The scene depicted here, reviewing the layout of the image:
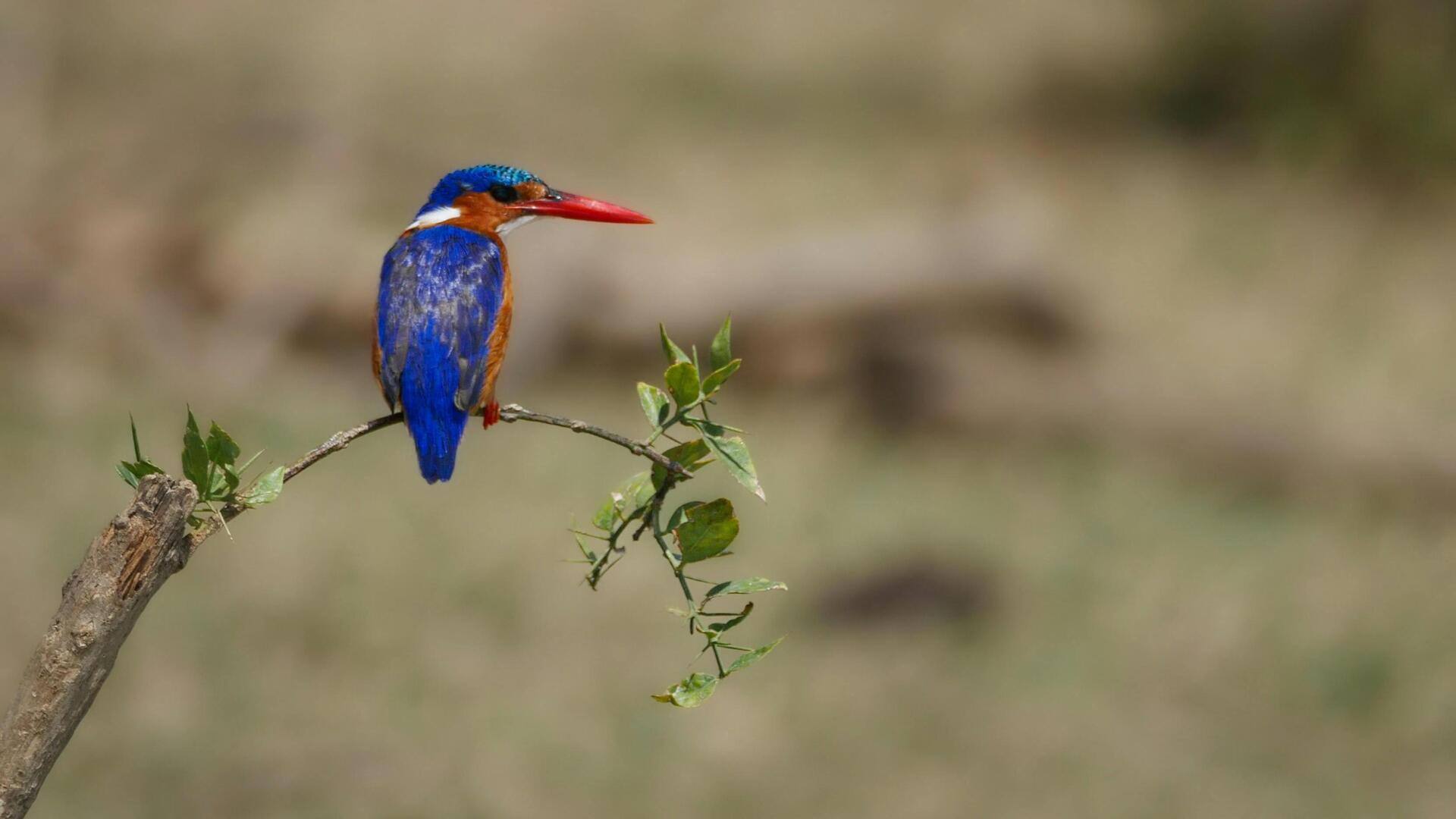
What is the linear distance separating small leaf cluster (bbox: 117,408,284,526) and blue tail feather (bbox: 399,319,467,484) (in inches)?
27.8

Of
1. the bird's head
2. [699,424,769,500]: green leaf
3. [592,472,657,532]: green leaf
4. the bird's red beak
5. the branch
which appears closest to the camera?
the branch

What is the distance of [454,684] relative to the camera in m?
4.84

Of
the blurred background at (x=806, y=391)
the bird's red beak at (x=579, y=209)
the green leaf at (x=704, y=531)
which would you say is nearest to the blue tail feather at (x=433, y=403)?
the bird's red beak at (x=579, y=209)

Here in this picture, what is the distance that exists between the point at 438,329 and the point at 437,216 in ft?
1.45

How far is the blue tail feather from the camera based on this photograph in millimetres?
2092

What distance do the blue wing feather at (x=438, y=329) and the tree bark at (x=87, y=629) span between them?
732 mm

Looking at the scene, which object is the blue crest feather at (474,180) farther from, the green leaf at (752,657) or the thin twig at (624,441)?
the green leaf at (752,657)

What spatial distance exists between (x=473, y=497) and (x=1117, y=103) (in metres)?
5.38

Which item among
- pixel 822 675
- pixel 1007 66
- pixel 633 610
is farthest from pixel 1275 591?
pixel 1007 66

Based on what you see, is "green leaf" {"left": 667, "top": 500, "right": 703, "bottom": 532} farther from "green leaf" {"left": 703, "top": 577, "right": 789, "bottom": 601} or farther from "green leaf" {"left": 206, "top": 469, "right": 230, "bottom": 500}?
"green leaf" {"left": 206, "top": 469, "right": 230, "bottom": 500}

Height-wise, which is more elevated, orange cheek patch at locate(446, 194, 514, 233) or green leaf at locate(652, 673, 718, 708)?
orange cheek patch at locate(446, 194, 514, 233)

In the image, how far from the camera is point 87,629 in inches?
49.7

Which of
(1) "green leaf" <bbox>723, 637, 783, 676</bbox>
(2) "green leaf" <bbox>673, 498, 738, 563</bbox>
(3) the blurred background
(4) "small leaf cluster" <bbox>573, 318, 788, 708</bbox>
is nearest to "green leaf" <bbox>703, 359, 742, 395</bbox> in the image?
(4) "small leaf cluster" <bbox>573, 318, 788, 708</bbox>

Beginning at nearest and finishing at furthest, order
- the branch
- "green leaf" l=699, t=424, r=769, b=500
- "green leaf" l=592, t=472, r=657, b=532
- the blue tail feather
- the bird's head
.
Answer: the branch
"green leaf" l=699, t=424, r=769, b=500
"green leaf" l=592, t=472, r=657, b=532
the blue tail feather
the bird's head
